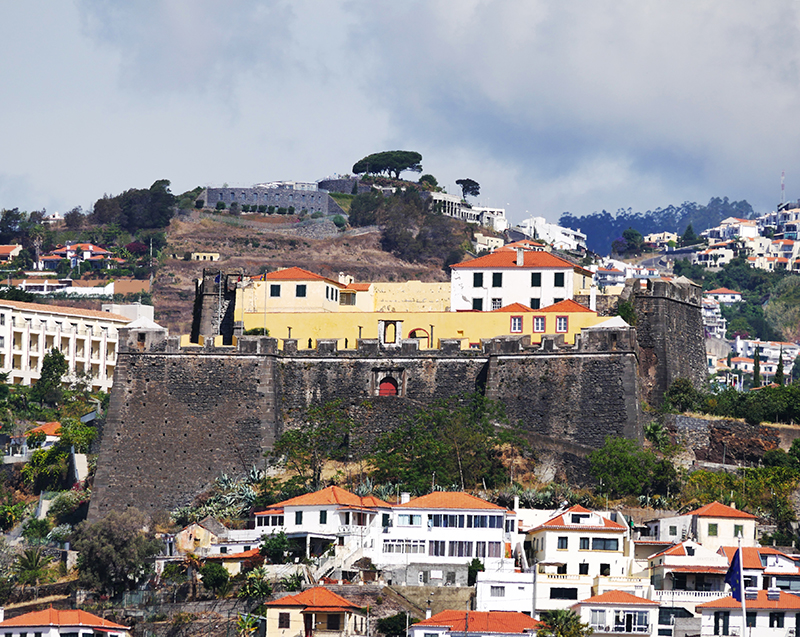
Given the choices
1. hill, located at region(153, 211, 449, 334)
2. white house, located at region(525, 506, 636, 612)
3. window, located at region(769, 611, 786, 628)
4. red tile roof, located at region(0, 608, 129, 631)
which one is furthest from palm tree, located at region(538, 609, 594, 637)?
A: hill, located at region(153, 211, 449, 334)

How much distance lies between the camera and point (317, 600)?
50.7 metres

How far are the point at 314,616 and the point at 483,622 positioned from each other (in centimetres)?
562

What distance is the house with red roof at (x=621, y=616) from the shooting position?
164ft

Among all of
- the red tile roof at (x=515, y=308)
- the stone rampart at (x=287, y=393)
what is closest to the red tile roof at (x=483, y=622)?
the stone rampart at (x=287, y=393)

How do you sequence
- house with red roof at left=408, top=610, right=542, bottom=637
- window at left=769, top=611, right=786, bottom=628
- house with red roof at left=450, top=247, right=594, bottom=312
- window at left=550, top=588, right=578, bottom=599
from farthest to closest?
house with red roof at left=450, top=247, right=594, bottom=312 → window at left=550, top=588, right=578, bottom=599 → window at left=769, top=611, right=786, bottom=628 → house with red roof at left=408, top=610, right=542, bottom=637

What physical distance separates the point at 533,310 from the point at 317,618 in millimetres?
23145

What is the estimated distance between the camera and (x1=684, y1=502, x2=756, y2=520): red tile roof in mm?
55188

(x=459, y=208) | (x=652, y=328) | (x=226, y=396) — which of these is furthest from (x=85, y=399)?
(x=459, y=208)

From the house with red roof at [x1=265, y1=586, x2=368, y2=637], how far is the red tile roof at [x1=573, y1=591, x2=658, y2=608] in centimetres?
755

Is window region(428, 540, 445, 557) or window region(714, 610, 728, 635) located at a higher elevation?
window region(428, 540, 445, 557)

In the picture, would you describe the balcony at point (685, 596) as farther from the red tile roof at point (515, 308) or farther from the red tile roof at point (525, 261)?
the red tile roof at point (525, 261)

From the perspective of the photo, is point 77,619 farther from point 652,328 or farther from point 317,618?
point 652,328

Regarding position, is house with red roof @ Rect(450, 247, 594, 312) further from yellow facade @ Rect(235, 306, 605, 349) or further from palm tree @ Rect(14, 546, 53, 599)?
palm tree @ Rect(14, 546, 53, 599)

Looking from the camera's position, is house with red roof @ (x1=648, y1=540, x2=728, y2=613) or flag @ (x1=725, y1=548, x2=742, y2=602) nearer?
flag @ (x1=725, y1=548, x2=742, y2=602)
